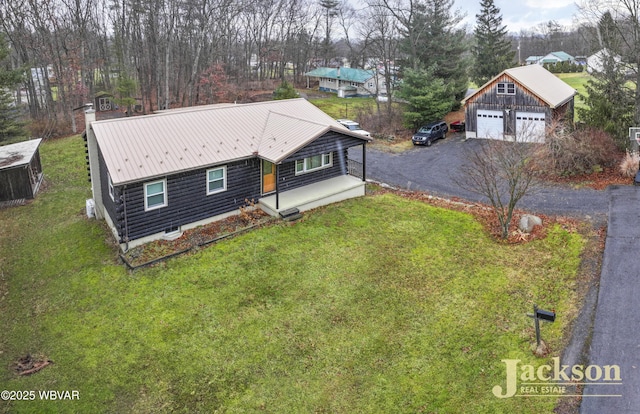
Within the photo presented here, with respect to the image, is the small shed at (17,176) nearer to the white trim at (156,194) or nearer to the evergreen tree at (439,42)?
the white trim at (156,194)

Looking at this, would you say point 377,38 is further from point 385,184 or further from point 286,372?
point 286,372

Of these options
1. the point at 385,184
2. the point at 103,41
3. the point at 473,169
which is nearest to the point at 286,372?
the point at 385,184

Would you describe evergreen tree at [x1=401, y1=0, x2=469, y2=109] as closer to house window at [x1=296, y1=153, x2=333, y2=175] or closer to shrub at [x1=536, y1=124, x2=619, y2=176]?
shrub at [x1=536, y1=124, x2=619, y2=176]

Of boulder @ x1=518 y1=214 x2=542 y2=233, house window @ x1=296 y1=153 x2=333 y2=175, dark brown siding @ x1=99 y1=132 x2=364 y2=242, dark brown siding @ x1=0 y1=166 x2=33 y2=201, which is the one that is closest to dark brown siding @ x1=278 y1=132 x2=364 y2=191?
dark brown siding @ x1=99 y1=132 x2=364 y2=242

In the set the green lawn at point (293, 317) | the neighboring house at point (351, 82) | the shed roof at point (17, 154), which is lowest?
the green lawn at point (293, 317)

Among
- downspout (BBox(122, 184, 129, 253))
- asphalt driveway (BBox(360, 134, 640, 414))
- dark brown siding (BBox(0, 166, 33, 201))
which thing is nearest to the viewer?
asphalt driveway (BBox(360, 134, 640, 414))

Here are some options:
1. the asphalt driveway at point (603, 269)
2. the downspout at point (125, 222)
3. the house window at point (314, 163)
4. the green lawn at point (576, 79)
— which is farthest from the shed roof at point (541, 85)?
the downspout at point (125, 222)
